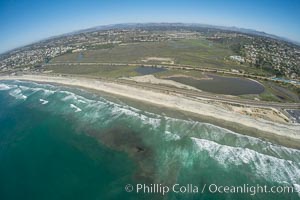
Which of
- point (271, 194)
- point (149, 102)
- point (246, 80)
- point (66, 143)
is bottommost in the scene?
point (271, 194)

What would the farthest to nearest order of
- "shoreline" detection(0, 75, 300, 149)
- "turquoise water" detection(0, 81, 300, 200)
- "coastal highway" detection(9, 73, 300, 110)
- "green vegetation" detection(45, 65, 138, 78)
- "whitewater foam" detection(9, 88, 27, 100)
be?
"green vegetation" detection(45, 65, 138, 78) < "whitewater foam" detection(9, 88, 27, 100) < "coastal highway" detection(9, 73, 300, 110) < "shoreline" detection(0, 75, 300, 149) < "turquoise water" detection(0, 81, 300, 200)

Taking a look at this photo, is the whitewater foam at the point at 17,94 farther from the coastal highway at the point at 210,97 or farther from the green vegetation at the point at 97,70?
the coastal highway at the point at 210,97

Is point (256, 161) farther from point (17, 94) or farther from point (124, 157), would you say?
point (17, 94)

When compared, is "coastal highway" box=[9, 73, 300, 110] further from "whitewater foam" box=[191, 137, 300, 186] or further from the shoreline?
"whitewater foam" box=[191, 137, 300, 186]

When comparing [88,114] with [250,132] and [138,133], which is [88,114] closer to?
[138,133]

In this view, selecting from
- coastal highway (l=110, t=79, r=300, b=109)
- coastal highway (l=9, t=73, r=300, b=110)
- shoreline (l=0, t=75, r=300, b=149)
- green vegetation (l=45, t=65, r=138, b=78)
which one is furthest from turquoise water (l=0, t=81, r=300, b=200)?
green vegetation (l=45, t=65, r=138, b=78)

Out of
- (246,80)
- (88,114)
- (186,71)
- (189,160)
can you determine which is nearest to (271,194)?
(189,160)
